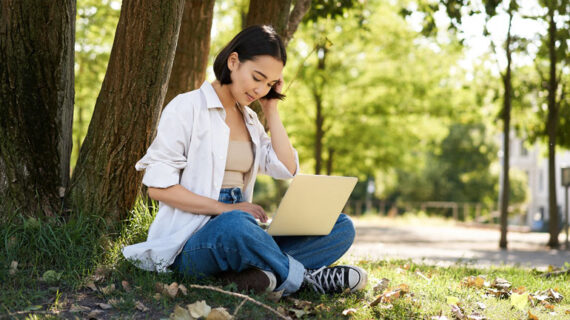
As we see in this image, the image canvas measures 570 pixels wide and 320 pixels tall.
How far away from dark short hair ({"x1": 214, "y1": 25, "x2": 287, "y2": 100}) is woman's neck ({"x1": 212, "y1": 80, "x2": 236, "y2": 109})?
72 mm

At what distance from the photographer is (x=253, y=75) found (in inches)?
141

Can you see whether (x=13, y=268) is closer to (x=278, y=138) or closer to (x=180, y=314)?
(x=180, y=314)

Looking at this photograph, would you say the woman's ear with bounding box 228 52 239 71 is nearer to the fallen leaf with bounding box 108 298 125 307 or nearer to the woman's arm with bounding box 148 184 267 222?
the woman's arm with bounding box 148 184 267 222

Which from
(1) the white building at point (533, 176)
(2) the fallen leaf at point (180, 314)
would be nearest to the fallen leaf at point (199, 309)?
(2) the fallen leaf at point (180, 314)

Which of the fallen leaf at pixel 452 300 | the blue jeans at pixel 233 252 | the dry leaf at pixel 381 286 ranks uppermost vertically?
the blue jeans at pixel 233 252

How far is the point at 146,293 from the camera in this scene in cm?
325

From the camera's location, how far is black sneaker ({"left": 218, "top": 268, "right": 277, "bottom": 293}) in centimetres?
330

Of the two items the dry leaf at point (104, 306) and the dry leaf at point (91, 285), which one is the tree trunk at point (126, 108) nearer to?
the dry leaf at point (91, 285)

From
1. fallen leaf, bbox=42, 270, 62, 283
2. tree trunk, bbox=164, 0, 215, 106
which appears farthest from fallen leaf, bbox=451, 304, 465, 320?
tree trunk, bbox=164, 0, 215, 106

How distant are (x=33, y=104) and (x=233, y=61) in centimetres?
160

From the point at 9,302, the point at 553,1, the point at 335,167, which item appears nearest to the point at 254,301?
the point at 9,302

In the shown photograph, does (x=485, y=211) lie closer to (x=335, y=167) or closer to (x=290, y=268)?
(x=335, y=167)

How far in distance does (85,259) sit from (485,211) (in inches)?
1574

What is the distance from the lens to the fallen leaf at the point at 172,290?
3.19 meters
